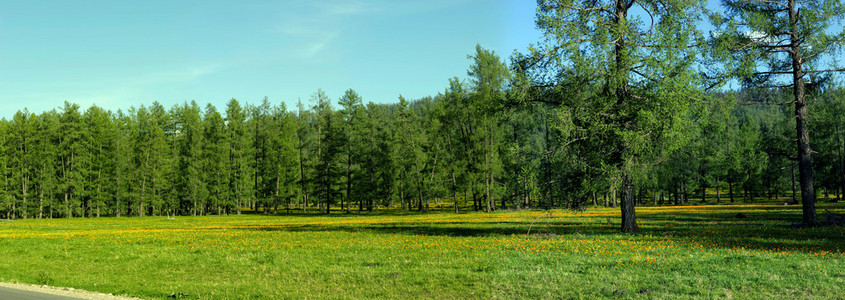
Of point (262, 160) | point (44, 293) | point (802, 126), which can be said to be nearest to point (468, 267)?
point (44, 293)

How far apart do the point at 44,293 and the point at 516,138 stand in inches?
2218

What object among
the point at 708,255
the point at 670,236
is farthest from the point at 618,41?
the point at 708,255

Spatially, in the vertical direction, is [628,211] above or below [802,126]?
below

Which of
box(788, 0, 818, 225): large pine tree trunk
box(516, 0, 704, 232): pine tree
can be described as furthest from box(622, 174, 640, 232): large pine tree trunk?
box(788, 0, 818, 225): large pine tree trunk

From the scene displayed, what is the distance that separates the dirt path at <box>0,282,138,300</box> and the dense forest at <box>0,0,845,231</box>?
1614cm

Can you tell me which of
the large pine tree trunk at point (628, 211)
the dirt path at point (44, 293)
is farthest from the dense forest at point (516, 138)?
the dirt path at point (44, 293)

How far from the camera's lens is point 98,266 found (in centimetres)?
1670

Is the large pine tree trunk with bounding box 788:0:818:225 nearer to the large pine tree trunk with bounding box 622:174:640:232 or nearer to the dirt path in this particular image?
the large pine tree trunk with bounding box 622:174:640:232

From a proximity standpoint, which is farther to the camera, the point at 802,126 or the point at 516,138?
the point at 516,138

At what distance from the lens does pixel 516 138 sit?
2532 inches

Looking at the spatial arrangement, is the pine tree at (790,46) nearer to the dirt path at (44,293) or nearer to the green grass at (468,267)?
the green grass at (468,267)

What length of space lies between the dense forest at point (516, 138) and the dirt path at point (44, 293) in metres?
16.1

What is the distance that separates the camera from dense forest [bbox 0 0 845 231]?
71.6 ft

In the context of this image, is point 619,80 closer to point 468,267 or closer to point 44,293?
point 468,267
